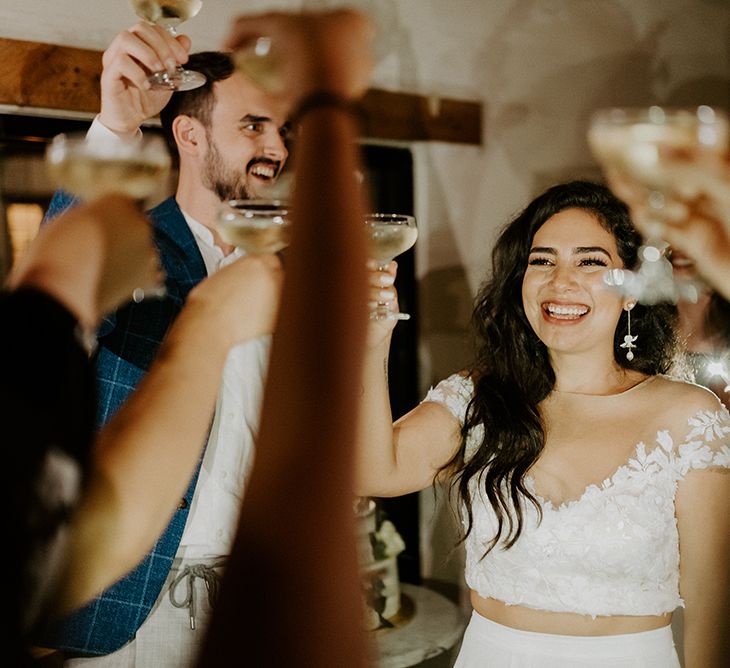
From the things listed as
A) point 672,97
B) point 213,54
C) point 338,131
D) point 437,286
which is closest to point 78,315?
point 338,131

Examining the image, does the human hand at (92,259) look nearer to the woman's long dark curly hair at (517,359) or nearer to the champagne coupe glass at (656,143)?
the champagne coupe glass at (656,143)

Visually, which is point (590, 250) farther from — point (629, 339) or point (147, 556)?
point (147, 556)

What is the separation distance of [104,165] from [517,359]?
1.51m

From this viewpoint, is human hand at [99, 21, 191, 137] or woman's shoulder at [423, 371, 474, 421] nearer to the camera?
human hand at [99, 21, 191, 137]

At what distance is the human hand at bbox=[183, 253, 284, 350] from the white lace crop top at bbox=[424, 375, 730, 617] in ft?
3.89

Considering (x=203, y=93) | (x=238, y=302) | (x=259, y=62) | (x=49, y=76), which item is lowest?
(x=238, y=302)

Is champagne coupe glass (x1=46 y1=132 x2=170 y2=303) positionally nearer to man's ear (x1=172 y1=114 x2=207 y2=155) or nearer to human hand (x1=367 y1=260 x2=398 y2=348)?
human hand (x1=367 y1=260 x2=398 y2=348)

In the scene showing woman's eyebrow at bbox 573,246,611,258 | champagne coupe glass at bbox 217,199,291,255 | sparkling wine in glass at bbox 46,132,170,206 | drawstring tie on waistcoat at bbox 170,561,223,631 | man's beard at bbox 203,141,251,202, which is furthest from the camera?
man's beard at bbox 203,141,251,202

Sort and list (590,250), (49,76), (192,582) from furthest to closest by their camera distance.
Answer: (49,76)
(590,250)
(192,582)

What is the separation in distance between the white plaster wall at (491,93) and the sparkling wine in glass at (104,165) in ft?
6.99

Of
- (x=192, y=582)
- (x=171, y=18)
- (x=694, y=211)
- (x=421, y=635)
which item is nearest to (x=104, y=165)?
(x=694, y=211)

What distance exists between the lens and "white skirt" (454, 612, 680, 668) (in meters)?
1.71

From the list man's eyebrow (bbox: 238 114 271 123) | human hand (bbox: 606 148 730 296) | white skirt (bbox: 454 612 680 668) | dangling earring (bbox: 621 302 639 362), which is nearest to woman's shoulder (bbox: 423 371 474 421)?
dangling earring (bbox: 621 302 639 362)

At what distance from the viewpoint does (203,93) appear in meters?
2.19
